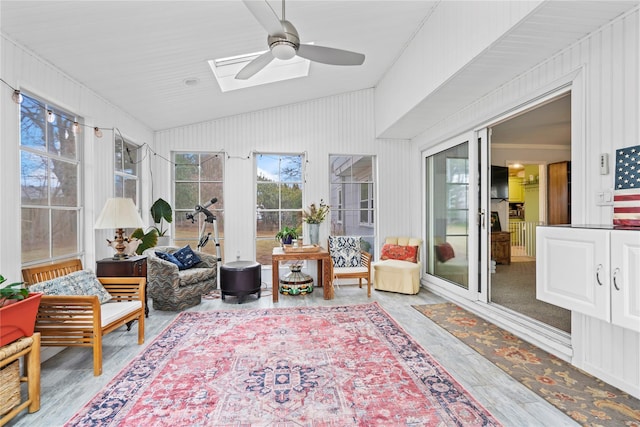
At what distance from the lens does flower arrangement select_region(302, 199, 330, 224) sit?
4.94m

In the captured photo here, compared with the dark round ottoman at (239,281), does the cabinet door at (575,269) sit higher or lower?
higher

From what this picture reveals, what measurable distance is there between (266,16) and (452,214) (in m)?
3.54

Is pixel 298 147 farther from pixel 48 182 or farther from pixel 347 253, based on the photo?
pixel 48 182

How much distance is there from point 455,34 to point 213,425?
12.0 ft

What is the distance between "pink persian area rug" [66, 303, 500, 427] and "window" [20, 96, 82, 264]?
1388 millimetres

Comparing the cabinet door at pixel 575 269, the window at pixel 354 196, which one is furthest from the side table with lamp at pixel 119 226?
the cabinet door at pixel 575 269

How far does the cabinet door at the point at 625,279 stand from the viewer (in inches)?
71.2

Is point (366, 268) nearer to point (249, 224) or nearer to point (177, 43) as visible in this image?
point (249, 224)

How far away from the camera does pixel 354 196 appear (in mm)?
5652

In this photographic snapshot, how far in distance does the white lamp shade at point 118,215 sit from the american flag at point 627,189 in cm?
407

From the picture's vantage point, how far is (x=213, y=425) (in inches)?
71.8

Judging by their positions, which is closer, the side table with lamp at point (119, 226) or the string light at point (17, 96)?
the string light at point (17, 96)

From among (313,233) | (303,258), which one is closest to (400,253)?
(313,233)

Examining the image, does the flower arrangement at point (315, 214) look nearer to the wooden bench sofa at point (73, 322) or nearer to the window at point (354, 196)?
the window at point (354, 196)
